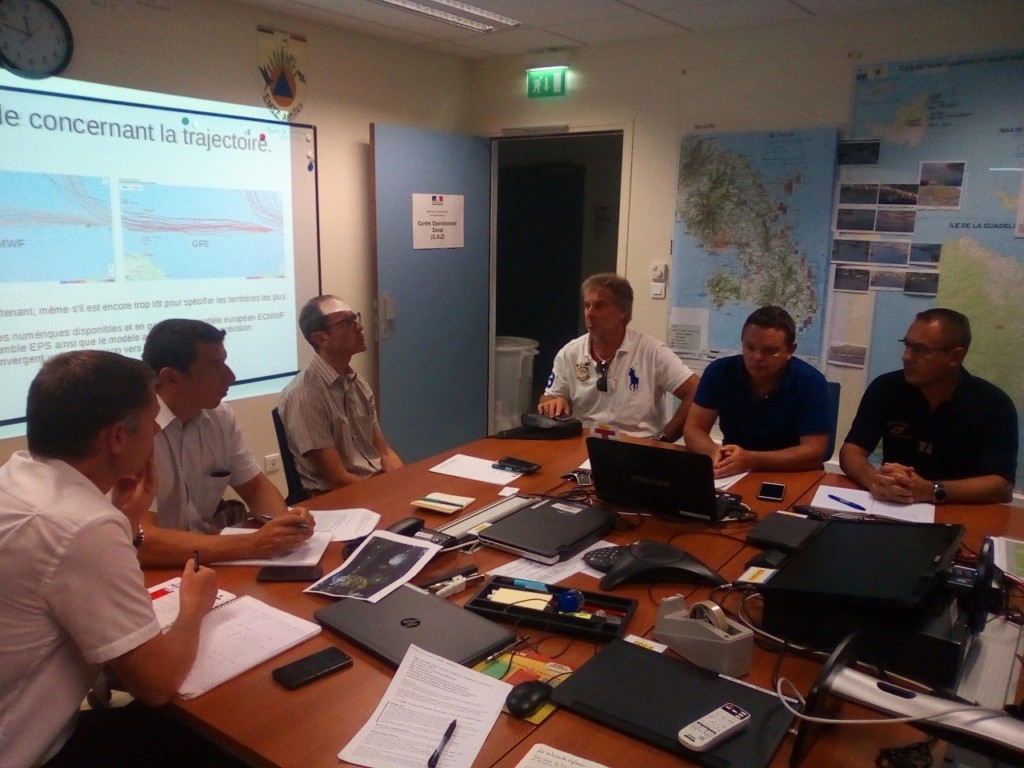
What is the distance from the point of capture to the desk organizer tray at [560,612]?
1.46 metres

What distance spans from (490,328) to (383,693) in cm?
385

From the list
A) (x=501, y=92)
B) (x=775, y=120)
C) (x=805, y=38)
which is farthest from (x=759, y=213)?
(x=501, y=92)

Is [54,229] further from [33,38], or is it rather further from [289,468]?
[289,468]

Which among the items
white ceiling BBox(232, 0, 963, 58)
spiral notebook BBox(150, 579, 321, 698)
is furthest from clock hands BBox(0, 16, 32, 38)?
spiral notebook BBox(150, 579, 321, 698)

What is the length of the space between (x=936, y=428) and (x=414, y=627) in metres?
1.88

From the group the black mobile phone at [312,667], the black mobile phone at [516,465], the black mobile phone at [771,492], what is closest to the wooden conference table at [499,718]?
the black mobile phone at [312,667]

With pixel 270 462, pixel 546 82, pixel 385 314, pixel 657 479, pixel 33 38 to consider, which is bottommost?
pixel 270 462

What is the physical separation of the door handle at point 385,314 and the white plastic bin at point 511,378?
3.25ft

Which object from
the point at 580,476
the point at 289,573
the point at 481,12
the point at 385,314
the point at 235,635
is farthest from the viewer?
the point at 385,314

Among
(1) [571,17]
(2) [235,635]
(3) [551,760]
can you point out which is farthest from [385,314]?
(3) [551,760]

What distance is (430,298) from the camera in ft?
14.9

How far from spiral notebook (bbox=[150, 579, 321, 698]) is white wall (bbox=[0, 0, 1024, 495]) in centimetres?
200

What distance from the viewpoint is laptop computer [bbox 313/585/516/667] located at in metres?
1.38

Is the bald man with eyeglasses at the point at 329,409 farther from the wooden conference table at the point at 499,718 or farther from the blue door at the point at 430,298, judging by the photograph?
the blue door at the point at 430,298
